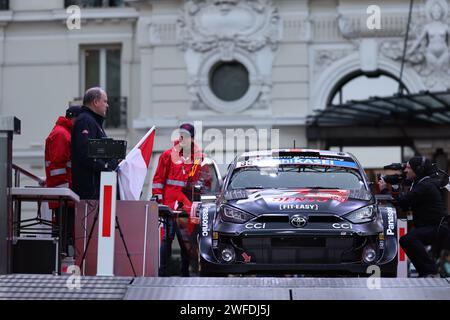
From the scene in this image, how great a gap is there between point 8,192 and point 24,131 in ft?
75.7

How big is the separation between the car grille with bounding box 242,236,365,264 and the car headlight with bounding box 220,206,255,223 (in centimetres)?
26

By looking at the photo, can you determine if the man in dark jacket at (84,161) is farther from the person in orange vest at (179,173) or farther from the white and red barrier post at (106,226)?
the person in orange vest at (179,173)

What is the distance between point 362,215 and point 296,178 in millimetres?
1287

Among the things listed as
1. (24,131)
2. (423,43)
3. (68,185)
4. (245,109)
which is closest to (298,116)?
(245,109)

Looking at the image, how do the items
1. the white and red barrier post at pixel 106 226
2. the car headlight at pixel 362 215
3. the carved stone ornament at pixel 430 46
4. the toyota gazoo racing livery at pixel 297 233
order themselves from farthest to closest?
the carved stone ornament at pixel 430 46, the car headlight at pixel 362 215, the toyota gazoo racing livery at pixel 297 233, the white and red barrier post at pixel 106 226

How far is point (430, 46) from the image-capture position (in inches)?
1135

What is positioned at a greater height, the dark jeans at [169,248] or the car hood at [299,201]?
the car hood at [299,201]

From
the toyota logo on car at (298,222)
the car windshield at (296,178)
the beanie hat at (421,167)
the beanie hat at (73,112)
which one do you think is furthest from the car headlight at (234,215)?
the beanie hat at (421,167)

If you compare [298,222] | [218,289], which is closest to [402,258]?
[298,222]

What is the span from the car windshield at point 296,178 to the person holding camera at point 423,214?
2.10 feet

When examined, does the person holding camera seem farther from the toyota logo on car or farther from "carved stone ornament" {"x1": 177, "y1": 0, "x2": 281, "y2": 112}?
"carved stone ornament" {"x1": 177, "y1": 0, "x2": 281, "y2": 112}

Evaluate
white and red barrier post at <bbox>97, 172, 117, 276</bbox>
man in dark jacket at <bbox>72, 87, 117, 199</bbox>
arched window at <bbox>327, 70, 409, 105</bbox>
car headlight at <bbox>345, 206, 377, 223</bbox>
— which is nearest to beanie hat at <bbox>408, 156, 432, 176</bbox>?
car headlight at <bbox>345, 206, 377, 223</bbox>

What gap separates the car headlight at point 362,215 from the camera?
11289 mm

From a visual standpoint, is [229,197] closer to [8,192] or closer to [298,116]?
[8,192]
